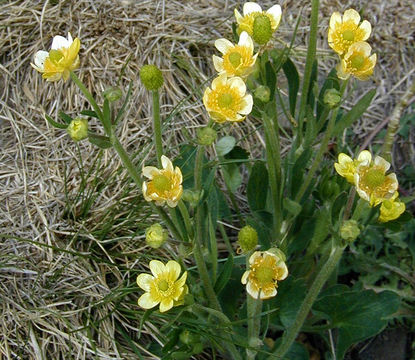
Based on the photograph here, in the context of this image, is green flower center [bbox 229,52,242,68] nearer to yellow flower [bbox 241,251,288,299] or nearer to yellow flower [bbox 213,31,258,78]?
yellow flower [bbox 213,31,258,78]

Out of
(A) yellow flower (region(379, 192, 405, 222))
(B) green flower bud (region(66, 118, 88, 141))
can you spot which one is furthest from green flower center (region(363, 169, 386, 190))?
(B) green flower bud (region(66, 118, 88, 141))

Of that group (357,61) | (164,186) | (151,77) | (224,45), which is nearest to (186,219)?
(164,186)

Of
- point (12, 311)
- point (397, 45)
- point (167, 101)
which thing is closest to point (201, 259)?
point (12, 311)

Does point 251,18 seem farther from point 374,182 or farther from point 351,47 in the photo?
point 374,182

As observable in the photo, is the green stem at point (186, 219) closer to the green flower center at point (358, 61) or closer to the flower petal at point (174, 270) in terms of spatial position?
the flower petal at point (174, 270)

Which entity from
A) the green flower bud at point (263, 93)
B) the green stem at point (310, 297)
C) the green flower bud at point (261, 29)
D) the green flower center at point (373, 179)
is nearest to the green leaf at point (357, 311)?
the green stem at point (310, 297)
